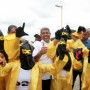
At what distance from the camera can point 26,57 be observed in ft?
19.6

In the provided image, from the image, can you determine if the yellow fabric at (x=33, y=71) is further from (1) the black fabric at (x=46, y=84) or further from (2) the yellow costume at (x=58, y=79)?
(1) the black fabric at (x=46, y=84)

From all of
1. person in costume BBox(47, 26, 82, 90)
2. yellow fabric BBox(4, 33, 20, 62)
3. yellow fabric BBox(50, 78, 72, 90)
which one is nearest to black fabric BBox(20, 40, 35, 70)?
yellow fabric BBox(4, 33, 20, 62)

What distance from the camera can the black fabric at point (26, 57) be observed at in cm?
595

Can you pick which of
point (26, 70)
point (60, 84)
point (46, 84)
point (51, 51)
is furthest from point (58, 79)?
point (26, 70)

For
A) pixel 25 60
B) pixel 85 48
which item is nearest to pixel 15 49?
pixel 25 60

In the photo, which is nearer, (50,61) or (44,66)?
(44,66)

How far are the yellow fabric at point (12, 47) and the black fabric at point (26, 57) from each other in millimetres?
349

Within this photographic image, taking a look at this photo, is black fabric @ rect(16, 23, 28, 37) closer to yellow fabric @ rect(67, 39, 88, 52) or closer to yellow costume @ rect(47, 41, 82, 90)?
yellow costume @ rect(47, 41, 82, 90)

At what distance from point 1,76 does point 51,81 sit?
4.12 feet

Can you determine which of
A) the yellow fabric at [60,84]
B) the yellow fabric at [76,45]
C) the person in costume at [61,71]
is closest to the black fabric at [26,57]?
the person in costume at [61,71]

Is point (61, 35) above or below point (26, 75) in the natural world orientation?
above

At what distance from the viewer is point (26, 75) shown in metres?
5.89

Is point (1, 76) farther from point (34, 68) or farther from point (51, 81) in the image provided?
point (51, 81)

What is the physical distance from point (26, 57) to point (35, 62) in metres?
0.31
